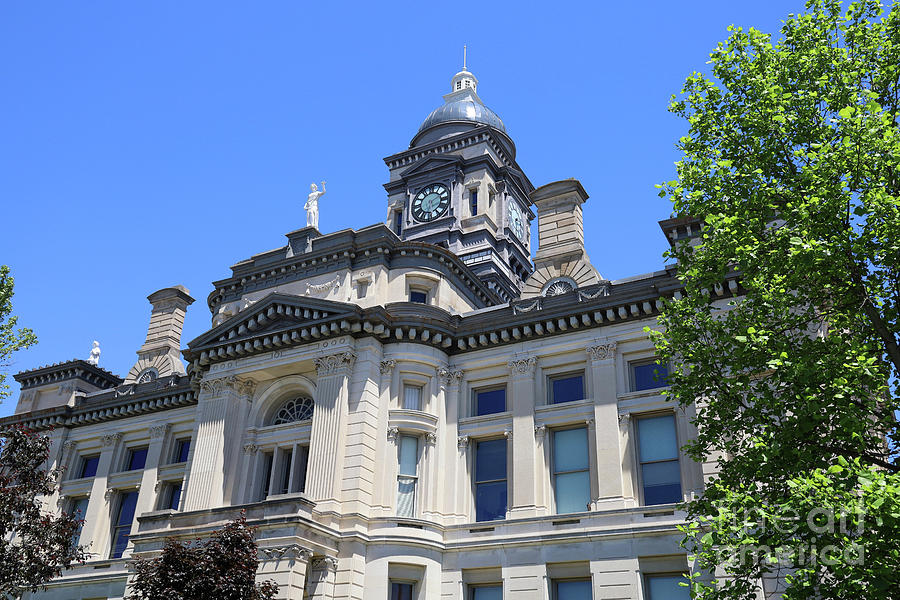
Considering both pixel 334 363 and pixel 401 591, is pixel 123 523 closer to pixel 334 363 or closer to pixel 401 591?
pixel 334 363

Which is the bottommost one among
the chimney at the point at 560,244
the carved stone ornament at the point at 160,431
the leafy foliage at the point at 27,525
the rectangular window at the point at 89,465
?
the leafy foliage at the point at 27,525

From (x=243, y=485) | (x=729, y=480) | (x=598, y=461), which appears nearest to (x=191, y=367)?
(x=243, y=485)

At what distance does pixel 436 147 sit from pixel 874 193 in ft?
142

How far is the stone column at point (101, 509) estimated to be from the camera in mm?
37344

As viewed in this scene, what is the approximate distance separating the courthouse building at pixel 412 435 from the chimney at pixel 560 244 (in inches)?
3.9

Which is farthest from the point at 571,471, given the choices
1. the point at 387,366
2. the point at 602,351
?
the point at 387,366

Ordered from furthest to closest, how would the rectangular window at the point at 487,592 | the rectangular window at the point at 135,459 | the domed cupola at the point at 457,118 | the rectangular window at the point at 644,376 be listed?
the domed cupola at the point at 457,118, the rectangular window at the point at 135,459, the rectangular window at the point at 644,376, the rectangular window at the point at 487,592

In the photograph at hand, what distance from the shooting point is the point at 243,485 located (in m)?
31.6

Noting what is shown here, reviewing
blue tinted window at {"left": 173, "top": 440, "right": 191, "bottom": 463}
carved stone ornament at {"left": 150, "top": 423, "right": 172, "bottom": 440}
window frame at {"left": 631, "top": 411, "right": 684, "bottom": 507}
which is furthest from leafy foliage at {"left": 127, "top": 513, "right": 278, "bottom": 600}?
carved stone ornament at {"left": 150, "top": 423, "right": 172, "bottom": 440}

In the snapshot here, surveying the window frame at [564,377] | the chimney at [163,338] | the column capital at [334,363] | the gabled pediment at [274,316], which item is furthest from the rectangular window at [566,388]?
the chimney at [163,338]

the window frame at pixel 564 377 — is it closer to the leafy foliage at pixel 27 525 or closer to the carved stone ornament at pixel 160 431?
the leafy foliage at pixel 27 525

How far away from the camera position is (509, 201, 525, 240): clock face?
55000mm

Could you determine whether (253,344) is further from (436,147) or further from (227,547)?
(436,147)

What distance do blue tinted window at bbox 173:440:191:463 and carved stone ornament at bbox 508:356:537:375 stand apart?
17.5 metres
